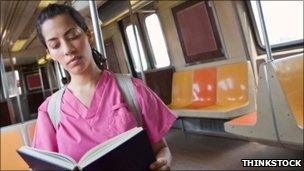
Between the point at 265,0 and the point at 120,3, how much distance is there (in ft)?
5.92

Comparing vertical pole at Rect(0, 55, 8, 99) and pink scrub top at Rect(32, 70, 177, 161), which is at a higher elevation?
vertical pole at Rect(0, 55, 8, 99)

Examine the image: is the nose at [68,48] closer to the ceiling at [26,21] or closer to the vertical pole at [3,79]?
the ceiling at [26,21]

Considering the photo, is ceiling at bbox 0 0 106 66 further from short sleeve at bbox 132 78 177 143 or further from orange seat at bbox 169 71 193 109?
short sleeve at bbox 132 78 177 143

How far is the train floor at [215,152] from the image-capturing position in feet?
11.0

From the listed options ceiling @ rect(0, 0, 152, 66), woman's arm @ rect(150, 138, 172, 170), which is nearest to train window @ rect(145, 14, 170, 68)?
ceiling @ rect(0, 0, 152, 66)

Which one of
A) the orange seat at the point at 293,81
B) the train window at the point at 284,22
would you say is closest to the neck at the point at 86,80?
the orange seat at the point at 293,81

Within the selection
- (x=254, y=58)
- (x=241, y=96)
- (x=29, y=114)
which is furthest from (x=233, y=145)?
(x=29, y=114)

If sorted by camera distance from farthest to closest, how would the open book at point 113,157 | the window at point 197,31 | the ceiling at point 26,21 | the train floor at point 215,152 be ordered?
the window at point 197,31 < the train floor at point 215,152 < the ceiling at point 26,21 < the open book at point 113,157

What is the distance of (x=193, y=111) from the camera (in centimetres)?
401

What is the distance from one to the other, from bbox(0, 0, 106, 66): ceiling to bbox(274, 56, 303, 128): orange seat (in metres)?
1.91

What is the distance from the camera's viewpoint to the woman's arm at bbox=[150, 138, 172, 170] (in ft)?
3.00

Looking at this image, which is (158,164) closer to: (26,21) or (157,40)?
(157,40)

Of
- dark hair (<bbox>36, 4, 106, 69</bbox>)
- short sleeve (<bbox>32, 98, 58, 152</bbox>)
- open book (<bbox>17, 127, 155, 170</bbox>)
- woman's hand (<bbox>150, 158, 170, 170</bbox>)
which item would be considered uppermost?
dark hair (<bbox>36, 4, 106, 69</bbox>)

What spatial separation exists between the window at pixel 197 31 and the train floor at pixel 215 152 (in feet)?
3.81
